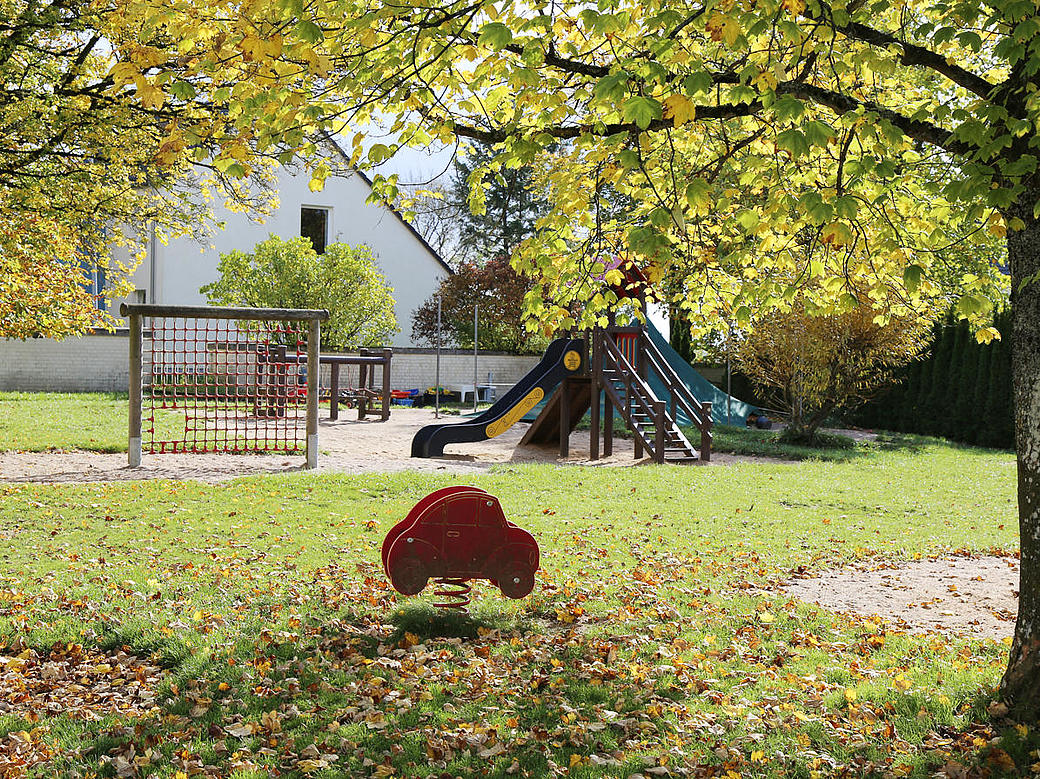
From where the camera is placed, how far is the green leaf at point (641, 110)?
322 cm

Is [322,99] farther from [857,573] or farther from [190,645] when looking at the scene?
[857,573]

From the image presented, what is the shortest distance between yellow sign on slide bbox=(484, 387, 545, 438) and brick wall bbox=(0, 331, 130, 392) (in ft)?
48.1

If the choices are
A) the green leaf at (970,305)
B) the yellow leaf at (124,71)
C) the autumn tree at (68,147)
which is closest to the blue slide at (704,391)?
the autumn tree at (68,147)

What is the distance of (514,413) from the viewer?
1472 centimetres

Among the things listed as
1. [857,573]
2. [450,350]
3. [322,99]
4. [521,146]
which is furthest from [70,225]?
[450,350]

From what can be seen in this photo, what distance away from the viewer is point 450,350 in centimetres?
2967

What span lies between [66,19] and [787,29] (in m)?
10.5

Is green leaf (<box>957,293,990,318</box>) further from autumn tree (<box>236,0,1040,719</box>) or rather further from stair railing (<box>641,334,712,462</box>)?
stair railing (<box>641,334,712,462</box>)

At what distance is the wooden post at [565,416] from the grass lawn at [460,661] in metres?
6.52

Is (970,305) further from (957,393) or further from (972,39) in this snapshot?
(957,393)

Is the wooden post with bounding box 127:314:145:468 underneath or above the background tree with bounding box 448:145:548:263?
underneath

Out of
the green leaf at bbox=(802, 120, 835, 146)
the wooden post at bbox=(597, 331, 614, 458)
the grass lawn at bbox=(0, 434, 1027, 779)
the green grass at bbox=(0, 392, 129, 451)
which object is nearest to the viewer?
the green leaf at bbox=(802, 120, 835, 146)

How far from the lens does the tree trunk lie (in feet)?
12.7

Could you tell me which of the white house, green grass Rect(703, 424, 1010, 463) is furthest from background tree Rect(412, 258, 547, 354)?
green grass Rect(703, 424, 1010, 463)
